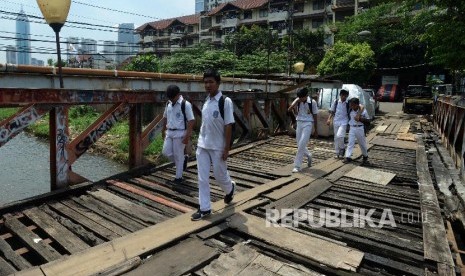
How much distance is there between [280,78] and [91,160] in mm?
10528

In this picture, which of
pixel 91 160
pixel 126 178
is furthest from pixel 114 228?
pixel 91 160

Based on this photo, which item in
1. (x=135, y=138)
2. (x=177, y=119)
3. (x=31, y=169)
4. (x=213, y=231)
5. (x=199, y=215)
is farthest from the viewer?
(x=31, y=169)

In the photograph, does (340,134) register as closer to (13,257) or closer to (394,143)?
(394,143)

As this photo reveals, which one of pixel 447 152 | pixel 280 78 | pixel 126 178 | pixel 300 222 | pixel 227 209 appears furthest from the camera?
pixel 280 78

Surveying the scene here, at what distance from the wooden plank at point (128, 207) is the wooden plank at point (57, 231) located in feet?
2.46

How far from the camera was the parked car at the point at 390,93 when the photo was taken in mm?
34094

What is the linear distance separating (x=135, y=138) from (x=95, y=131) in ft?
2.95

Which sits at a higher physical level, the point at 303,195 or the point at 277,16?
the point at 277,16

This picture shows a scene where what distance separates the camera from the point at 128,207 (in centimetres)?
473

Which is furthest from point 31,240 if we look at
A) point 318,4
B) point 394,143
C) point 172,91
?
point 318,4

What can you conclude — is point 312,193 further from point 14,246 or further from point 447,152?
point 447,152

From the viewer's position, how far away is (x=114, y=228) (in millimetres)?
4082

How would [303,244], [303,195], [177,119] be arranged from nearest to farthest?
[303,244] < [303,195] < [177,119]

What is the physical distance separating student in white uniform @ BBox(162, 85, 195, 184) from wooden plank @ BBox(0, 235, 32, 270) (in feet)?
8.64
